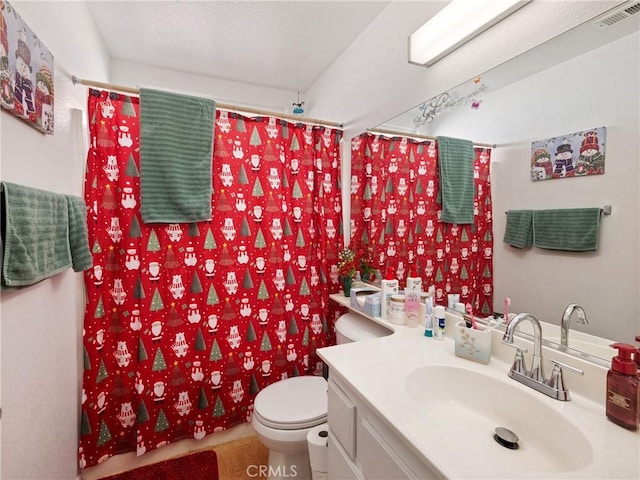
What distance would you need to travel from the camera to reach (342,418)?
3.17 ft

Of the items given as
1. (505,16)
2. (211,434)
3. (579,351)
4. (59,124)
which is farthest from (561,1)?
(211,434)

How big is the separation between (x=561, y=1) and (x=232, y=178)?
156 centimetres

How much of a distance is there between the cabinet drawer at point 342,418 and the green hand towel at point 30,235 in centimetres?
102

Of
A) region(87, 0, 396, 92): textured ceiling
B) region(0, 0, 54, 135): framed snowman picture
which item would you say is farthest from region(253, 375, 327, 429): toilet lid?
region(87, 0, 396, 92): textured ceiling

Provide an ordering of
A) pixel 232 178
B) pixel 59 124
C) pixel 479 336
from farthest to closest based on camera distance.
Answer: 1. pixel 232 178
2. pixel 59 124
3. pixel 479 336

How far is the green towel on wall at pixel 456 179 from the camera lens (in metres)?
1.27

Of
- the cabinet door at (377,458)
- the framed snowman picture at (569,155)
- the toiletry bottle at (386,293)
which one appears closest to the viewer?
the cabinet door at (377,458)

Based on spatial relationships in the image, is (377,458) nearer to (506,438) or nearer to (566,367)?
(506,438)

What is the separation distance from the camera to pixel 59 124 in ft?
4.01

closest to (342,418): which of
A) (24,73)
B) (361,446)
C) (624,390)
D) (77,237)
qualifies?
(361,446)

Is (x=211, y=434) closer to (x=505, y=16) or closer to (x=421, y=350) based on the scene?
(x=421, y=350)

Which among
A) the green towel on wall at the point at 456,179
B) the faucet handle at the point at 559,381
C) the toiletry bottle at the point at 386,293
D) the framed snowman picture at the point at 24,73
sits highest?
the framed snowman picture at the point at 24,73

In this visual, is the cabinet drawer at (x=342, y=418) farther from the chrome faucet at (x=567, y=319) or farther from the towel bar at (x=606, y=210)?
the towel bar at (x=606, y=210)

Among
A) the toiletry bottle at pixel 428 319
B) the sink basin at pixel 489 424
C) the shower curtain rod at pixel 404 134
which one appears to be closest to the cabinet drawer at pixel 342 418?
the sink basin at pixel 489 424
